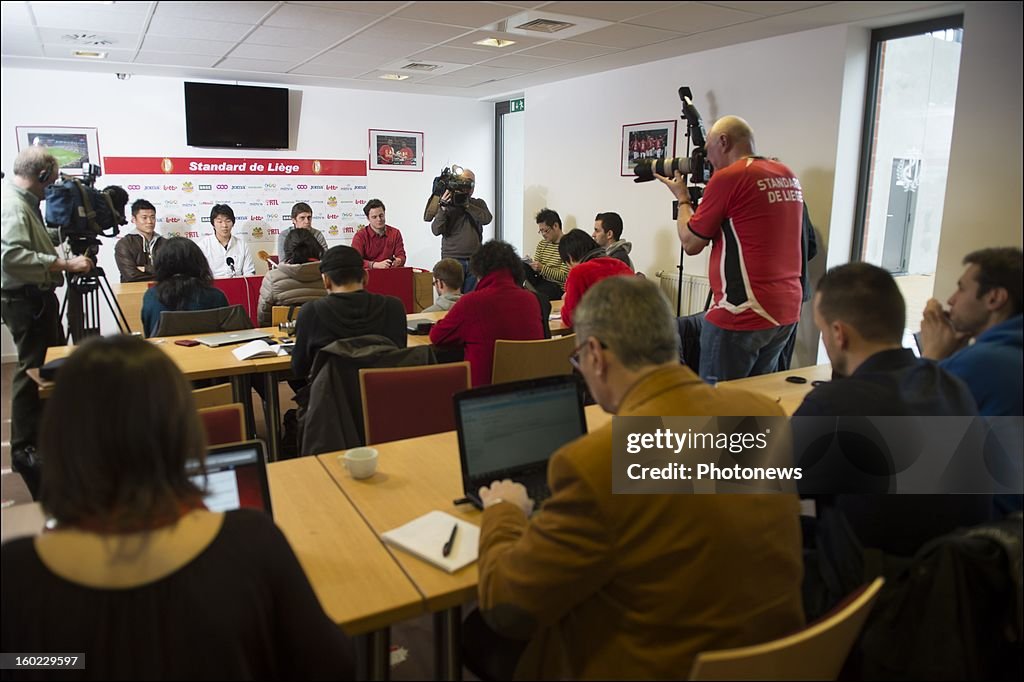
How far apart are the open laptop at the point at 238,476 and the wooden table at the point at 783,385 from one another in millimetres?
1627

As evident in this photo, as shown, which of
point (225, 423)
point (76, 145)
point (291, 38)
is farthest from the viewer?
point (76, 145)

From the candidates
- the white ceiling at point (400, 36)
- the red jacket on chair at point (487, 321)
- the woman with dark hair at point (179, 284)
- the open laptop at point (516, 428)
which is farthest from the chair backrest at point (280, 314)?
the open laptop at point (516, 428)

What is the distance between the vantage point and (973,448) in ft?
4.85

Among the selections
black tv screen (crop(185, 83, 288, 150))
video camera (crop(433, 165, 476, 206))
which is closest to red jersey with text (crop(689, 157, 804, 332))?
video camera (crop(433, 165, 476, 206))

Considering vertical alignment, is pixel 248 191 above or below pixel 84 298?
above

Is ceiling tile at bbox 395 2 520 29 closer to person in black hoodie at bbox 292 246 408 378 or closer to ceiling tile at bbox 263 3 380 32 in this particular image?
ceiling tile at bbox 263 3 380 32

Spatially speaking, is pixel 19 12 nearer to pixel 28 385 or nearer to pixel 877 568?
pixel 28 385

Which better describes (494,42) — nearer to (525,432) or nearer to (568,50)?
(568,50)

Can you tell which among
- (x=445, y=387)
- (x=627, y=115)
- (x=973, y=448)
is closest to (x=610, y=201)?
(x=627, y=115)

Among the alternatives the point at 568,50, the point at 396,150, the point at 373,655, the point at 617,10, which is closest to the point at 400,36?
the point at 568,50

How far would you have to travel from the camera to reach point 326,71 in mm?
5520

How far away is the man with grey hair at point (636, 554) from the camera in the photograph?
3.42 ft

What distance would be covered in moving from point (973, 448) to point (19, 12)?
205 centimetres

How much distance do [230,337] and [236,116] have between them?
3.73 meters
